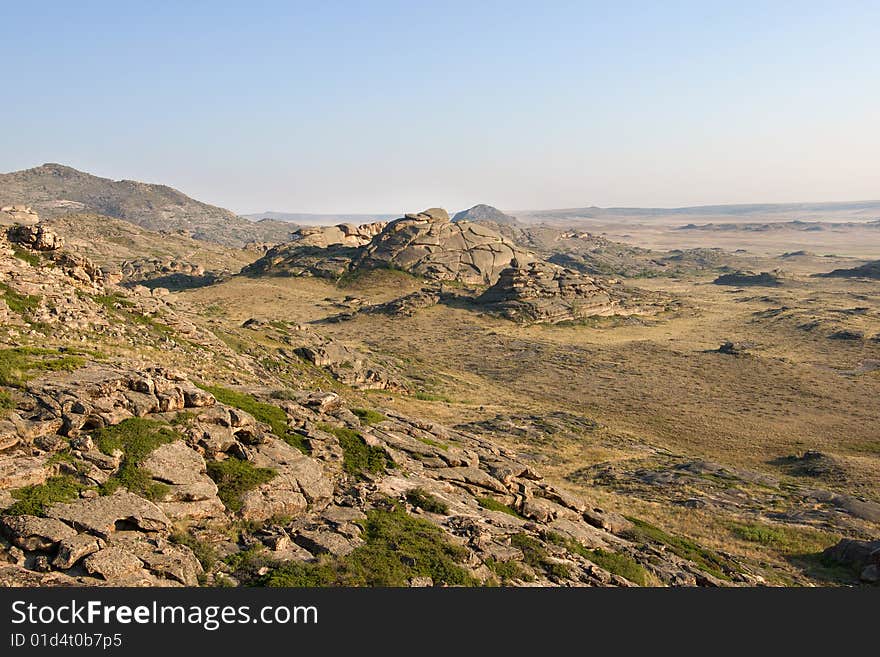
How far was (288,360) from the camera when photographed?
41.8 m

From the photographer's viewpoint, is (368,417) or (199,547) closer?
(199,547)

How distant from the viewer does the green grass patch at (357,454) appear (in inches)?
673

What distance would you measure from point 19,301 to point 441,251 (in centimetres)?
8422

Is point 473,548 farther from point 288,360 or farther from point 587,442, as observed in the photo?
point 288,360

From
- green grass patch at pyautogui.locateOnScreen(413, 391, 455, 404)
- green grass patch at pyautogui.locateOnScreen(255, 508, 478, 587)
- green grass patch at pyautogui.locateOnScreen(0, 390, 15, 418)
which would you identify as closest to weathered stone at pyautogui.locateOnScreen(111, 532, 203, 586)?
green grass patch at pyautogui.locateOnScreen(255, 508, 478, 587)

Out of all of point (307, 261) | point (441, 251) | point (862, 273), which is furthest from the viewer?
point (862, 273)

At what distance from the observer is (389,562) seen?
1233cm

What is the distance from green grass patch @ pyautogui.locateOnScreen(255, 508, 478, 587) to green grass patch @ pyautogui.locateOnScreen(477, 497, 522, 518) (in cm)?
343

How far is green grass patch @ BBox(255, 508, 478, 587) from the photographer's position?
37.3 feet

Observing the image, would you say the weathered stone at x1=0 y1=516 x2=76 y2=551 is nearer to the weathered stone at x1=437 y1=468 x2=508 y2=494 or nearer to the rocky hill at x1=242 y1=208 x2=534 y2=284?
the weathered stone at x1=437 y1=468 x2=508 y2=494

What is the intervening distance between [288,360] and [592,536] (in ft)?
95.9

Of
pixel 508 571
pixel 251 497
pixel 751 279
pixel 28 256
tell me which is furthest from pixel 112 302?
pixel 751 279

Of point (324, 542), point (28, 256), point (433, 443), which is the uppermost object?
point (28, 256)

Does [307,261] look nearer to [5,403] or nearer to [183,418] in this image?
[183,418]
